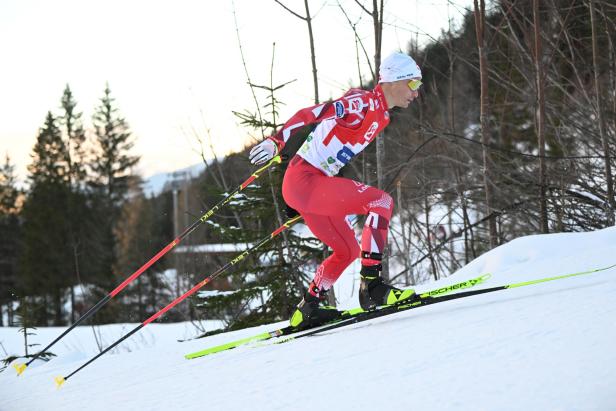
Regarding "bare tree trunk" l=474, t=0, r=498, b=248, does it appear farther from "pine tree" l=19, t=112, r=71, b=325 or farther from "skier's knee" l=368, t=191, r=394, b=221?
"pine tree" l=19, t=112, r=71, b=325

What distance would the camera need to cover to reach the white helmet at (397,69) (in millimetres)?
3881

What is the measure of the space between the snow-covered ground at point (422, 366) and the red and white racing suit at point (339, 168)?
2.05 ft

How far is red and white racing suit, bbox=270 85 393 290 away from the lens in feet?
12.5

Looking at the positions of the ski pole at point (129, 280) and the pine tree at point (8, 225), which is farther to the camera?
the pine tree at point (8, 225)

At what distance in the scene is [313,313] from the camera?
417 cm

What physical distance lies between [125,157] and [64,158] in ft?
13.7

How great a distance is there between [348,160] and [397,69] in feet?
2.08

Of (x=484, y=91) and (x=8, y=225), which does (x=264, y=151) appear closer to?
(x=484, y=91)

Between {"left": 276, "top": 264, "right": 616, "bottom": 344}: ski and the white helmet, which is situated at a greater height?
the white helmet

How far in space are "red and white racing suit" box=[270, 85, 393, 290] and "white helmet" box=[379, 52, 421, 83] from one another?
0.10 meters

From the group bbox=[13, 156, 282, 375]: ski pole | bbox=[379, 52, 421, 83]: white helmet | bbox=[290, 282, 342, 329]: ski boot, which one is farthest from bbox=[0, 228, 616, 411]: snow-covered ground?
bbox=[379, 52, 421, 83]: white helmet

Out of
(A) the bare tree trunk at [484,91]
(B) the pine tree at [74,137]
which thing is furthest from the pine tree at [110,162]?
(A) the bare tree trunk at [484,91]

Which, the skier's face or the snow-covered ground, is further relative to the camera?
the skier's face

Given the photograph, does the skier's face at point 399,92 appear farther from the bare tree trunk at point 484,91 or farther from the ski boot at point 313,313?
the bare tree trunk at point 484,91
